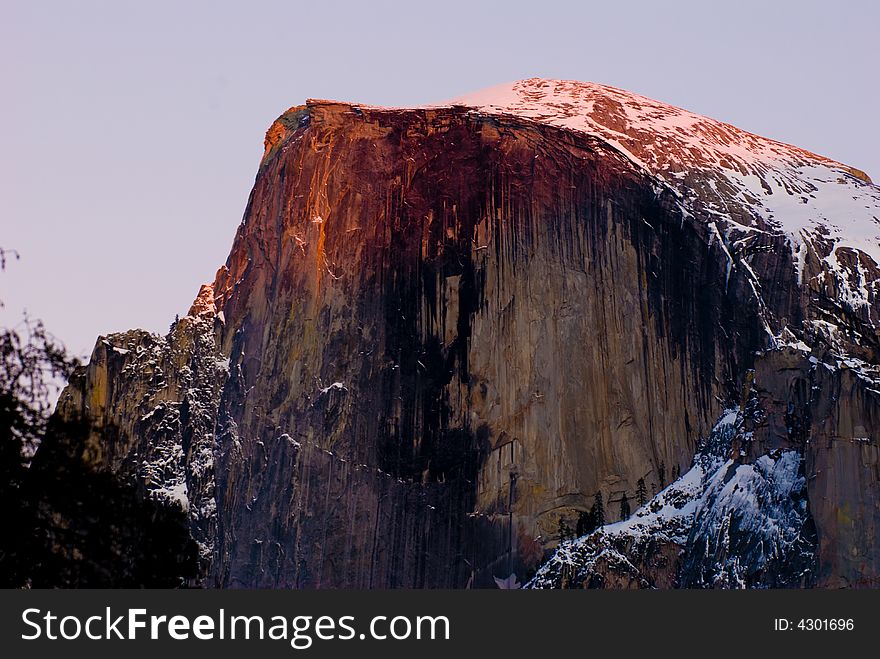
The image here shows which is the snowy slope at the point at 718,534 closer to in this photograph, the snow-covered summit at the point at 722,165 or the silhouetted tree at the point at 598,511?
the silhouetted tree at the point at 598,511

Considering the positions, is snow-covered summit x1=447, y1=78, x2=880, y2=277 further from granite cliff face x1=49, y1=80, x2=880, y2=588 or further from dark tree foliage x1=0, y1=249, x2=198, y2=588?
dark tree foliage x1=0, y1=249, x2=198, y2=588

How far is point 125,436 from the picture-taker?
454 ft

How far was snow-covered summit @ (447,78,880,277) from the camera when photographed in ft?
445

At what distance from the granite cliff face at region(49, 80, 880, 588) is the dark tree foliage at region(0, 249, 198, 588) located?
87.4 m

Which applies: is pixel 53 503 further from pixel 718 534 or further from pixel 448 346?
pixel 448 346

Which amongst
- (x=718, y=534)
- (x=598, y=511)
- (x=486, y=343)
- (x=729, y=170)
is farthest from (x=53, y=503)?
(x=729, y=170)

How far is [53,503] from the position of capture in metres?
28.7

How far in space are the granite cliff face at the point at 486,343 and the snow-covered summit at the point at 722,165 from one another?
1.01 ft

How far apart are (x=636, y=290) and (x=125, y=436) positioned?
4174 cm

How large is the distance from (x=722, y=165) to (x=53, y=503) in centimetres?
12036

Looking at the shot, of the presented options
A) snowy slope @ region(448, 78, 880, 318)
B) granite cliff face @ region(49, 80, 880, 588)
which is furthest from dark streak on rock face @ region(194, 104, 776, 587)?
snowy slope @ region(448, 78, 880, 318)

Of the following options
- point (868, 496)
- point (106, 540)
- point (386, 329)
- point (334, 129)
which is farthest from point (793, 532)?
point (106, 540)

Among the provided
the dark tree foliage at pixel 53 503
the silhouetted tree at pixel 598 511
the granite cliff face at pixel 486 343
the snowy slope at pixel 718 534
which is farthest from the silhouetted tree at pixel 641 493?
the dark tree foliage at pixel 53 503

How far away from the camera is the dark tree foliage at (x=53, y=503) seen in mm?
28188
